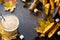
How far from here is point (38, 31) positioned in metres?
1.09

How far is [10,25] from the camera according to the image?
1.05 metres

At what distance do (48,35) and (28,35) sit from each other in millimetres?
97

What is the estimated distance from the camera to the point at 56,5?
1.12 m

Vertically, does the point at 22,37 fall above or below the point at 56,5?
below

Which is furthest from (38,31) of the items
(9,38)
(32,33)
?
(9,38)

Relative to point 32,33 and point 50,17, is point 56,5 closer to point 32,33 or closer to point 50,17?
point 50,17

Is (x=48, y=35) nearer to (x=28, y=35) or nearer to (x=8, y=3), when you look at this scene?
(x=28, y=35)

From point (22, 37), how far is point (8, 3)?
20cm

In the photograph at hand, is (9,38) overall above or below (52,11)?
below

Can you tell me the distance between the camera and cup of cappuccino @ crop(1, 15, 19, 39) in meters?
1.05

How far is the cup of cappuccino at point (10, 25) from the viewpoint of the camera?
3.45 ft

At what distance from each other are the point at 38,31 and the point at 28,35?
52 millimetres

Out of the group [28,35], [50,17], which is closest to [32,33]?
[28,35]

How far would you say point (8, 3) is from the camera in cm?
115
